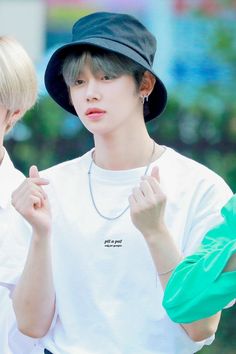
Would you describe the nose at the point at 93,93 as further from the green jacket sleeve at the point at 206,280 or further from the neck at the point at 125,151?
the green jacket sleeve at the point at 206,280

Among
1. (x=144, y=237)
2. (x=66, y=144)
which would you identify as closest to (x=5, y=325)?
(x=144, y=237)

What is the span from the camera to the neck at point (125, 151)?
4.22 meters

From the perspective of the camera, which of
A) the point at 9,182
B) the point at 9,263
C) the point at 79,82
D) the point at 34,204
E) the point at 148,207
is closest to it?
the point at 148,207

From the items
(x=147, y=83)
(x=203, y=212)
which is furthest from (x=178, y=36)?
(x=203, y=212)

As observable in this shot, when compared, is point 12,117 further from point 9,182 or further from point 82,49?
point 82,49

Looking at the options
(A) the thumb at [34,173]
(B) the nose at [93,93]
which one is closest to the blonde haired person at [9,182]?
(A) the thumb at [34,173]

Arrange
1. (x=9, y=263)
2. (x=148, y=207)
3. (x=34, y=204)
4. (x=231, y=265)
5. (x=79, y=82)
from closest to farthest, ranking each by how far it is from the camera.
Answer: (x=231, y=265) < (x=148, y=207) < (x=34, y=204) < (x=79, y=82) < (x=9, y=263)

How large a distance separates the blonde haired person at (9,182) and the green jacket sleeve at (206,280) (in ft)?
3.21

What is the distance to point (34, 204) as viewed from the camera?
4.08m

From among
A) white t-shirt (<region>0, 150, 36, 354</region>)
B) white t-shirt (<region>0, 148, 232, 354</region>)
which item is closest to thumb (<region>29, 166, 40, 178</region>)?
white t-shirt (<region>0, 148, 232, 354</region>)

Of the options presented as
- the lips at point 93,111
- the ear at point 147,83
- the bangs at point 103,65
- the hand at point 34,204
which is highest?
the bangs at point 103,65

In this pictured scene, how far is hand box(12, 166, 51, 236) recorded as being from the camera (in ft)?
13.3

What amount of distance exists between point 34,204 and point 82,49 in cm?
52

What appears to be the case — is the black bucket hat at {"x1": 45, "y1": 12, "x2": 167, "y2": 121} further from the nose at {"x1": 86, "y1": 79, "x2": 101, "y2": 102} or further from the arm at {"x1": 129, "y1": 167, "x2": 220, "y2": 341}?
the arm at {"x1": 129, "y1": 167, "x2": 220, "y2": 341}
